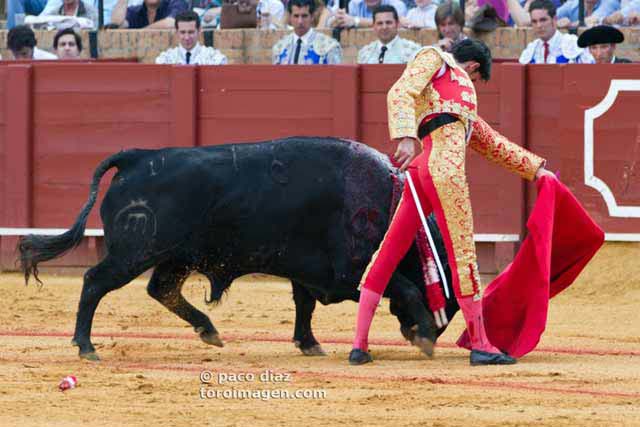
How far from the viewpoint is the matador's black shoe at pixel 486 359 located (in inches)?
248

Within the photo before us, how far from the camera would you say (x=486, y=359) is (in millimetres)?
6305

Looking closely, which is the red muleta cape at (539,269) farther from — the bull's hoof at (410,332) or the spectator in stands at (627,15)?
the spectator in stands at (627,15)

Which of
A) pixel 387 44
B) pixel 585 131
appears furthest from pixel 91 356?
pixel 387 44

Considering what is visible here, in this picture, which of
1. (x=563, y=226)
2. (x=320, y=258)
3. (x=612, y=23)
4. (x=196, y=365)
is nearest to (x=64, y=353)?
(x=196, y=365)

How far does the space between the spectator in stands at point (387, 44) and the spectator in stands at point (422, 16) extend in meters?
0.64

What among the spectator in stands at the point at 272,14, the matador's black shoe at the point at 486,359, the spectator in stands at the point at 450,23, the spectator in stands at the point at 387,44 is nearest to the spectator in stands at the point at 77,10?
the spectator in stands at the point at 272,14

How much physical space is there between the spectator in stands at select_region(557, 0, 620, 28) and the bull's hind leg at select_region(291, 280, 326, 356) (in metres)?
4.69

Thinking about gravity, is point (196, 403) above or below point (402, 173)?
below

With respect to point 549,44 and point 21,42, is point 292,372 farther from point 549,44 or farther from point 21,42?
point 21,42

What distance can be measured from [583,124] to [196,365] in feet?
13.9

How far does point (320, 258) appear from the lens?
22.1 feet

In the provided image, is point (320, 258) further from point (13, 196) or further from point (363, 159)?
point (13, 196)

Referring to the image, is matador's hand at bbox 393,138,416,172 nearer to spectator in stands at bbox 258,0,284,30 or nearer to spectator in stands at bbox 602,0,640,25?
spectator in stands at bbox 602,0,640,25

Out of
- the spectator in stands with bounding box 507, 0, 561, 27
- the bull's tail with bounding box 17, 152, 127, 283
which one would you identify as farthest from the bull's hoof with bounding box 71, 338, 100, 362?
the spectator in stands with bounding box 507, 0, 561, 27
